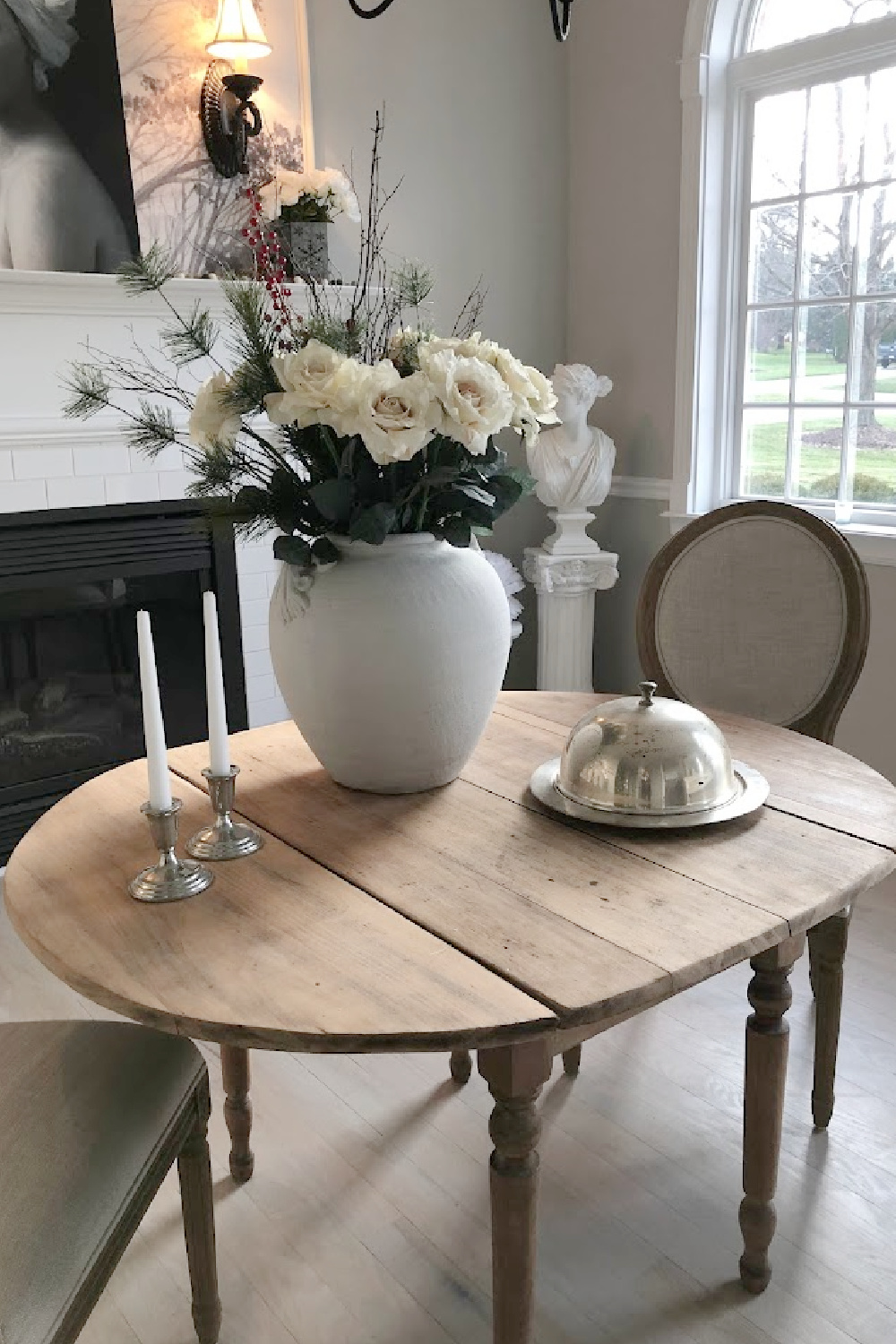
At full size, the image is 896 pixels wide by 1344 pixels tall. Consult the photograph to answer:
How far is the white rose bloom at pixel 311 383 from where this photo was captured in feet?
3.79

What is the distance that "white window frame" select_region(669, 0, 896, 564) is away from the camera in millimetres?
3061

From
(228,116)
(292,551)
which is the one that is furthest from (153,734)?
(228,116)

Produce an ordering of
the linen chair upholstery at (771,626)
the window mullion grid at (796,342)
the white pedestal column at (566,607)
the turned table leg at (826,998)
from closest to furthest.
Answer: the turned table leg at (826,998) < the linen chair upholstery at (771,626) < the window mullion grid at (796,342) < the white pedestal column at (566,607)

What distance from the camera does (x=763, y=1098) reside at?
1.37 m

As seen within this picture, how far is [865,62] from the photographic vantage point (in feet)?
9.65

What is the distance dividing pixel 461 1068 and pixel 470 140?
2.87 meters

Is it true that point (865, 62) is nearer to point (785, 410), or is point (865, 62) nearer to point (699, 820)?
point (785, 410)

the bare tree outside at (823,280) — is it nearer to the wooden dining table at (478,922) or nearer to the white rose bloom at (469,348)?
the wooden dining table at (478,922)

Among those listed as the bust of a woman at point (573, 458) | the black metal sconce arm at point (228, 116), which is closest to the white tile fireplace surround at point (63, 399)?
the black metal sconce arm at point (228, 116)

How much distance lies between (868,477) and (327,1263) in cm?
249

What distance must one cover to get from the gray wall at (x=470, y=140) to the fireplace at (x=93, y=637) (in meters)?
1.06

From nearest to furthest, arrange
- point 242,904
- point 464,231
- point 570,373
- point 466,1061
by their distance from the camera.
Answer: point 242,904
point 466,1061
point 570,373
point 464,231

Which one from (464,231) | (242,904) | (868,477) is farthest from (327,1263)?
(464,231)

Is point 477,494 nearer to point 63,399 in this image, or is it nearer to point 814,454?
point 63,399
